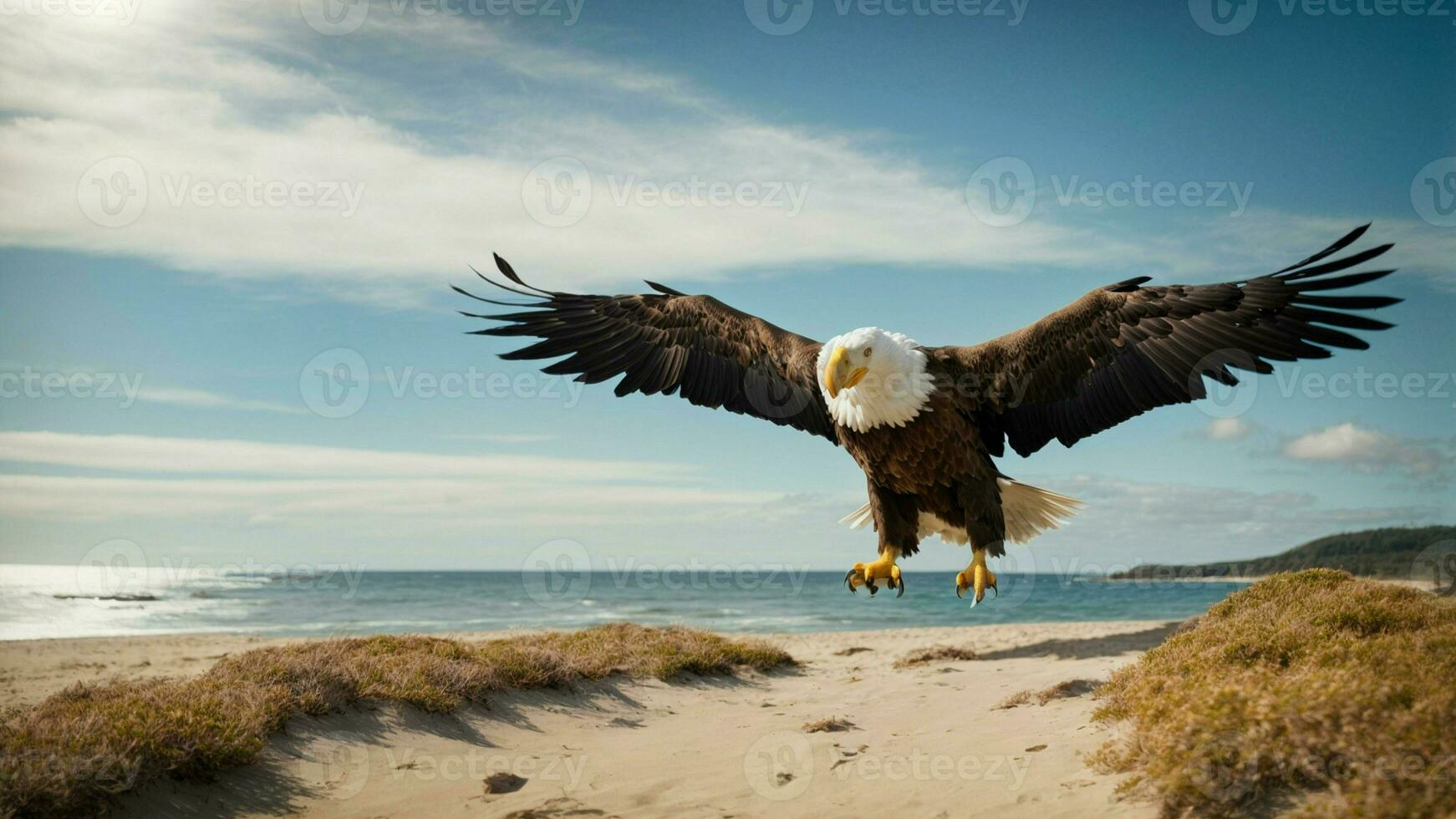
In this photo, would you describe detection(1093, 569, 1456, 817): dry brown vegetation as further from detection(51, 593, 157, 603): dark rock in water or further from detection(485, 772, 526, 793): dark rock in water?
detection(51, 593, 157, 603): dark rock in water

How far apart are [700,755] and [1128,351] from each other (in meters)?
4.26

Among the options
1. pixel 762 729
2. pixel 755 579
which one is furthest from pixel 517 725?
pixel 755 579

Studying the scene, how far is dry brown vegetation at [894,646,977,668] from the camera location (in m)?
11.3

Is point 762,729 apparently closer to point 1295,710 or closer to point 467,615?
point 1295,710

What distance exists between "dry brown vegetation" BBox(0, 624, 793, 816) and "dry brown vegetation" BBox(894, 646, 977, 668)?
2099 millimetres

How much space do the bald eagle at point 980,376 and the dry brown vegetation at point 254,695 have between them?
303 cm

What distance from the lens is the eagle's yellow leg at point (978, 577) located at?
5512mm

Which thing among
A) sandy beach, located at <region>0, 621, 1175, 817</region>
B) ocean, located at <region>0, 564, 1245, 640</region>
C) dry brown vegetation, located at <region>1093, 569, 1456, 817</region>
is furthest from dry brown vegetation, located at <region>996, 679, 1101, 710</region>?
ocean, located at <region>0, 564, 1245, 640</region>

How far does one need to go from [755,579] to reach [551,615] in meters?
33.2

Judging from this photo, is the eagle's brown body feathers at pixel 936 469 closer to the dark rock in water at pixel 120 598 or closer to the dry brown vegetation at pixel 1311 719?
the dry brown vegetation at pixel 1311 719

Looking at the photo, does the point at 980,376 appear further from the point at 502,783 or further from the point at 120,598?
the point at 120,598

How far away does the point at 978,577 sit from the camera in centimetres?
558

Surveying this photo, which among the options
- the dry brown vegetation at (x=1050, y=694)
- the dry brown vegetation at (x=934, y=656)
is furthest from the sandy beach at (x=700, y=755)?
the dry brown vegetation at (x=934, y=656)

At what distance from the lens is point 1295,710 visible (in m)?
3.99
